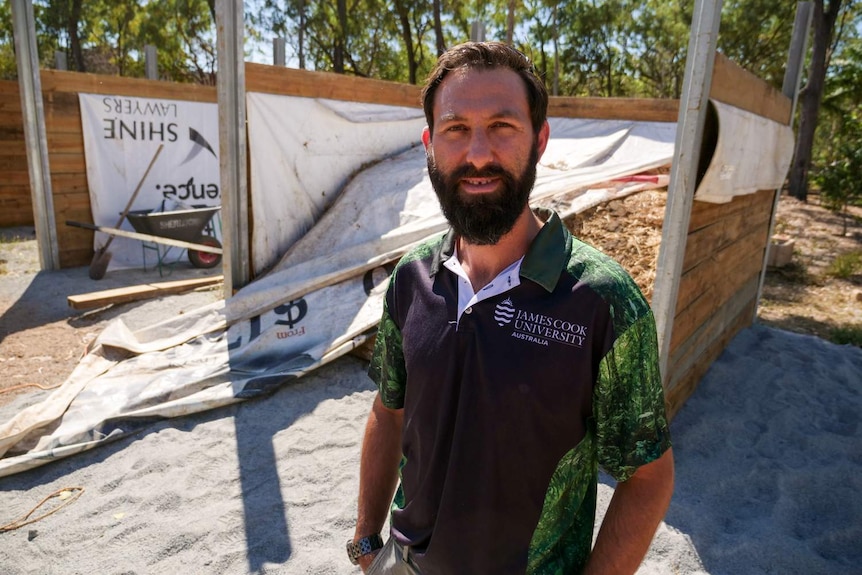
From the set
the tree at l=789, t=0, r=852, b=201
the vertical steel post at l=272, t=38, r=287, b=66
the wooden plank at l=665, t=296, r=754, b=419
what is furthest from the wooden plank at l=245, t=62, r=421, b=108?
the tree at l=789, t=0, r=852, b=201

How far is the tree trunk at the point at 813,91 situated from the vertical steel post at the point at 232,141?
44.9ft

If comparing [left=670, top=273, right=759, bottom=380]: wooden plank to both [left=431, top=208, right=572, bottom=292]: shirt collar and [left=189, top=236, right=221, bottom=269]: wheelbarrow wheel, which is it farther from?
[left=189, top=236, right=221, bottom=269]: wheelbarrow wheel

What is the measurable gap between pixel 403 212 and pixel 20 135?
9165mm

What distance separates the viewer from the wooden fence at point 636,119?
3781 millimetres

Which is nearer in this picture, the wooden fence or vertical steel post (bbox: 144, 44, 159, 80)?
the wooden fence

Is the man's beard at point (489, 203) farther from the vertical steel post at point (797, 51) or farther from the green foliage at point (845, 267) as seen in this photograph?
the green foliage at point (845, 267)

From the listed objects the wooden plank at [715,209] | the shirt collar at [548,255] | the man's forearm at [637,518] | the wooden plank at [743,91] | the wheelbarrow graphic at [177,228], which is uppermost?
the wooden plank at [743,91]

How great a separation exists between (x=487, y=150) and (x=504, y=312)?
1.24ft

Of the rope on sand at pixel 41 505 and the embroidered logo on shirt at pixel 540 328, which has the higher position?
the embroidered logo on shirt at pixel 540 328

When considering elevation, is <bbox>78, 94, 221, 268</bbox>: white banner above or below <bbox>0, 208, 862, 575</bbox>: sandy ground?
above

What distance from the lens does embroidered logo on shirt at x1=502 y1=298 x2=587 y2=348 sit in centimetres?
123

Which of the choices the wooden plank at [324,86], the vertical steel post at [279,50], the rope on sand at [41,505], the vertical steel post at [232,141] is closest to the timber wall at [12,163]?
the vertical steel post at [279,50]

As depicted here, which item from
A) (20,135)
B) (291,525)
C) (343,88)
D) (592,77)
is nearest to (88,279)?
(343,88)

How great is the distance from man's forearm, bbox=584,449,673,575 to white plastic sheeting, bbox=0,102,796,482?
359cm
